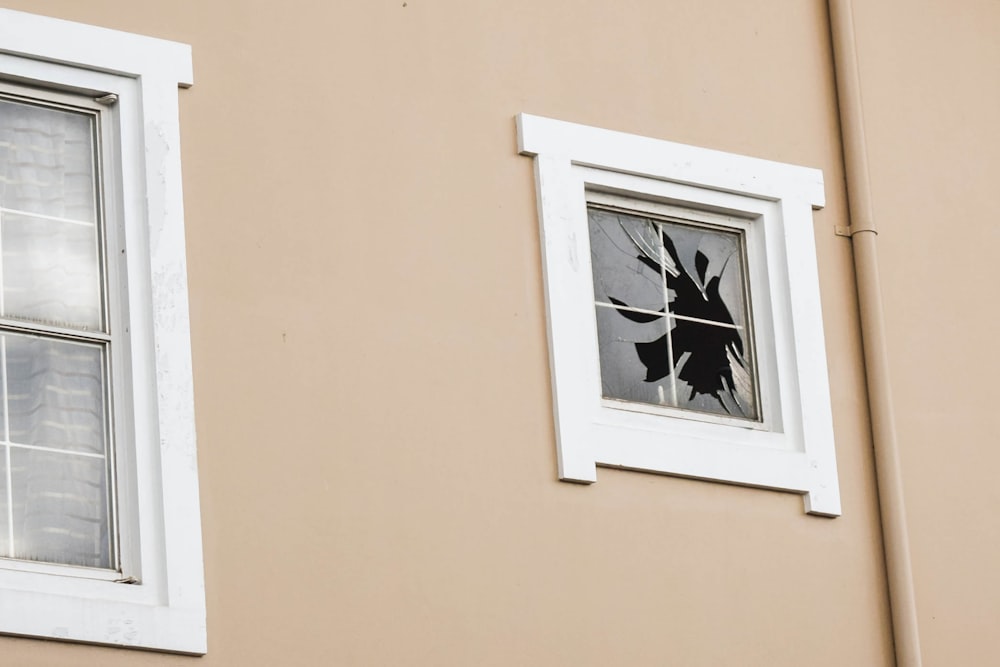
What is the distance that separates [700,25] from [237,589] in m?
2.89

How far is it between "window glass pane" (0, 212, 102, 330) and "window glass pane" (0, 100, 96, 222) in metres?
0.06

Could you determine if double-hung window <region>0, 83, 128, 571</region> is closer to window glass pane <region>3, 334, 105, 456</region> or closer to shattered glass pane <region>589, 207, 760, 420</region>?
window glass pane <region>3, 334, 105, 456</region>

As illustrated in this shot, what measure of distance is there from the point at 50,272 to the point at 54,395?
0.39 metres

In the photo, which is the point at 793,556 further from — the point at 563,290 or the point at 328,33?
the point at 328,33

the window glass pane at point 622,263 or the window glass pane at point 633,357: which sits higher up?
the window glass pane at point 622,263

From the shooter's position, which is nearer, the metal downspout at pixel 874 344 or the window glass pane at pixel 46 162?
the window glass pane at pixel 46 162

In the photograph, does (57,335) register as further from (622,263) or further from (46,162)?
(622,263)

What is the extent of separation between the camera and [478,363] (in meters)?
7.43

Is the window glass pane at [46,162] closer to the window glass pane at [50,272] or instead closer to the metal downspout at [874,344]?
the window glass pane at [50,272]

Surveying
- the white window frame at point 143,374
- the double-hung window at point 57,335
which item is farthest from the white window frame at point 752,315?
the double-hung window at point 57,335

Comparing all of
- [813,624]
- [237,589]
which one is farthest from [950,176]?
[237,589]

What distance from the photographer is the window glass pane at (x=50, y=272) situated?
6.82m

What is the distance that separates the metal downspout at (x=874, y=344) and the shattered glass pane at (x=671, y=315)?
1.46 feet

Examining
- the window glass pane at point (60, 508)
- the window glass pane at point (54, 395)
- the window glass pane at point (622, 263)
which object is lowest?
the window glass pane at point (60, 508)
